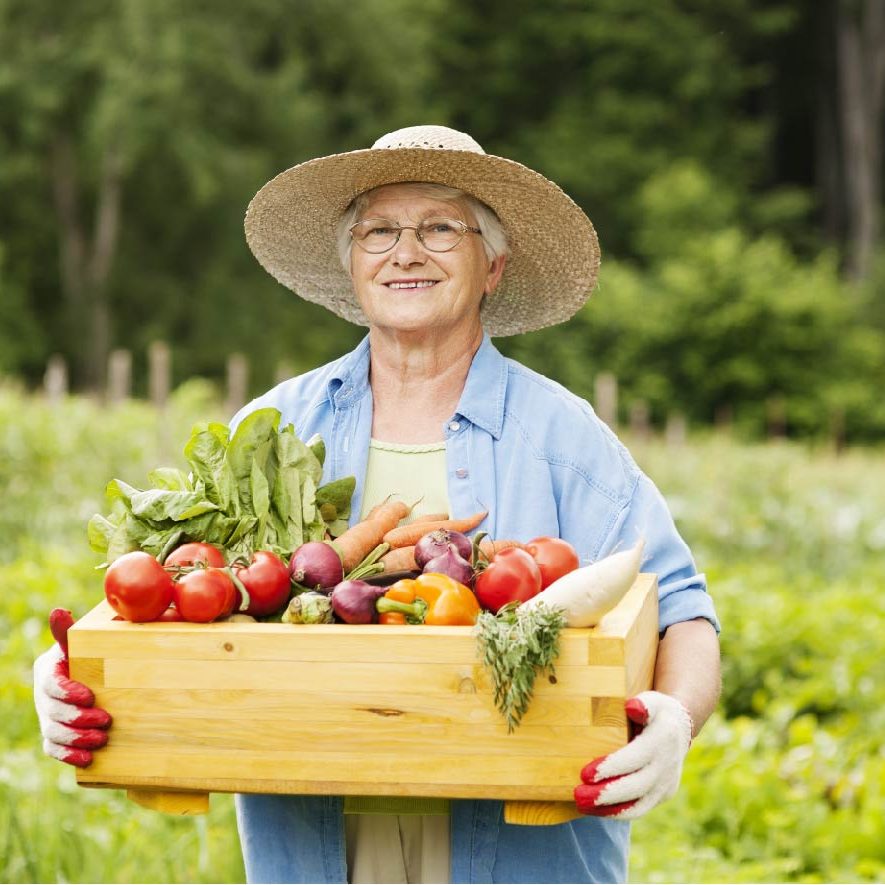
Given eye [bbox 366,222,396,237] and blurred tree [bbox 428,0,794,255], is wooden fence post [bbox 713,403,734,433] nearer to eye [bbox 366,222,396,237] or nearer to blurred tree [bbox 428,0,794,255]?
blurred tree [bbox 428,0,794,255]

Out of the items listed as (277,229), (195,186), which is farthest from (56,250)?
(277,229)

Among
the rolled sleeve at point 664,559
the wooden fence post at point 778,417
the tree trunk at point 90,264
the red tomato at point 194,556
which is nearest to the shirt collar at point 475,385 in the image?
the rolled sleeve at point 664,559

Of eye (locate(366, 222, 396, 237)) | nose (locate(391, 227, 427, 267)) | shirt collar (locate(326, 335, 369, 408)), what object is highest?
eye (locate(366, 222, 396, 237))

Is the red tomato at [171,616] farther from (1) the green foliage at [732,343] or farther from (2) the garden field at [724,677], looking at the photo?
(1) the green foliage at [732,343]

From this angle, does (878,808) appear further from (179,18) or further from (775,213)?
(775,213)

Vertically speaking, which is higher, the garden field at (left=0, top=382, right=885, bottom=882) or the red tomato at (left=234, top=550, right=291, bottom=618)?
the red tomato at (left=234, top=550, right=291, bottom=618)

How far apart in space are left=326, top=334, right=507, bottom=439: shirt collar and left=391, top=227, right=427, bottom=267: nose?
221mm

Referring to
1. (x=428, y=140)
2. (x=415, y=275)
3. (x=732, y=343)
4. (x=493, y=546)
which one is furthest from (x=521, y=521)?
(x=732, y=343)

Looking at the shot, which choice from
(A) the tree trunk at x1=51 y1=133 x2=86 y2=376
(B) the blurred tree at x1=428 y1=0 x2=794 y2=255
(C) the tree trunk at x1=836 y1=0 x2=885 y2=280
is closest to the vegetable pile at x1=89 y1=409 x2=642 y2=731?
(A) the tree trunk at x1=51 y1=133 x2=86 y2=376

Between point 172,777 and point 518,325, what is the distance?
4.30 ft

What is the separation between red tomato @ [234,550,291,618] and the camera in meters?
2.27

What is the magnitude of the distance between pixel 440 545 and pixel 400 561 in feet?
0.34

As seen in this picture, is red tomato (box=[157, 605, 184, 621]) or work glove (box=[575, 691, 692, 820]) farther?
red tomato (box=[157, 605, 184, 621])

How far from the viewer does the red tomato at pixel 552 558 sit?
2.28 m
